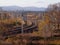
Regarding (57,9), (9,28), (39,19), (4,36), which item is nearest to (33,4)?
(39,19)

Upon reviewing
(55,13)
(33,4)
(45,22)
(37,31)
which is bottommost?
(37,31)

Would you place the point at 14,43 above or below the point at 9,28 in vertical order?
below

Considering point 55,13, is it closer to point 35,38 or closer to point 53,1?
point 53,1

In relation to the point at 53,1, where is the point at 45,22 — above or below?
below

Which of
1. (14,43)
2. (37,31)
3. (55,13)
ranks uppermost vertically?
(55,13)

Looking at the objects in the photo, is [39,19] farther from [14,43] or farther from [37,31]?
[14,43]

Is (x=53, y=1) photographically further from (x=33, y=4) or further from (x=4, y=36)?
(x=4, y=36)

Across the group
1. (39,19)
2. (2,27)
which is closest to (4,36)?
(2,27)

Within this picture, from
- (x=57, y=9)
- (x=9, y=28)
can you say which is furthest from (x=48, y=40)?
(x=9, y=28)
